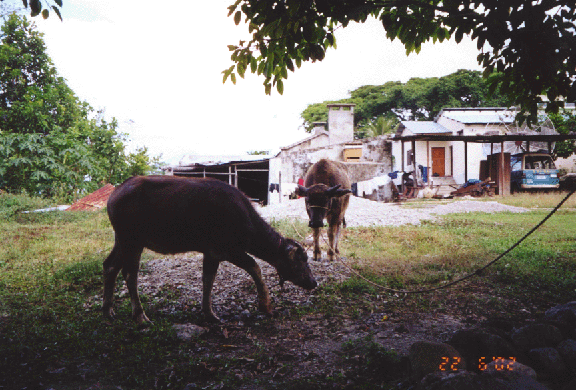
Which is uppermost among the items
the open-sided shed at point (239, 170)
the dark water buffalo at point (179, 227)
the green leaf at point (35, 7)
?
the green leaf at point (35, 7)

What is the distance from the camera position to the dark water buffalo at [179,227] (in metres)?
4.87

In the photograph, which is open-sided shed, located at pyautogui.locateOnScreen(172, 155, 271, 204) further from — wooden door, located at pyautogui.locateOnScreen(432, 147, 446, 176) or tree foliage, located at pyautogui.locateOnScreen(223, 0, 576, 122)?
tree foliage, located at pyautogui.locateOnScreen(223, 0, 576, 122)

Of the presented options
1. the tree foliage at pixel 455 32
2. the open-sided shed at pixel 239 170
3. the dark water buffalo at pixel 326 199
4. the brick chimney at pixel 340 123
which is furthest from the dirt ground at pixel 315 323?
the brick chimney at pixel 340 123

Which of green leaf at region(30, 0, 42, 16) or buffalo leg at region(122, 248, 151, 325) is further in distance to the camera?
buffalo leg at region(122, 248, 151, 325)

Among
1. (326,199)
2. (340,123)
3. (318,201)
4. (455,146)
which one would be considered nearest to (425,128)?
(455,146)

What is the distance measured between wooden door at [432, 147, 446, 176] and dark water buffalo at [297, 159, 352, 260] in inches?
873

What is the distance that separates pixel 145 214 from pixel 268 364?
240 centimetres

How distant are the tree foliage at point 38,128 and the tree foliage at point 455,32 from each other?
1955cm

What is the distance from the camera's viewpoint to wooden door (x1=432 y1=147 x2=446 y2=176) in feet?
97.2

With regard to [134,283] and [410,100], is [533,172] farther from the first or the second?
[134,283]

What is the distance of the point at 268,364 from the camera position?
12.5ft

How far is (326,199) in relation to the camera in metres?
7.71

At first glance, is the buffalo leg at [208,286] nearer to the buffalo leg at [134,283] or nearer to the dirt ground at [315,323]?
the dirt ground at [315,323]

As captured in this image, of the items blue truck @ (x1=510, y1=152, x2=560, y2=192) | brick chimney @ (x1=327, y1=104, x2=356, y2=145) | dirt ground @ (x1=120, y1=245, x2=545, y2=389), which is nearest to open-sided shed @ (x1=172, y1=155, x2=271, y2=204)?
brick chimney @ (x1=327, y1=104, x2=356, y2=145)
